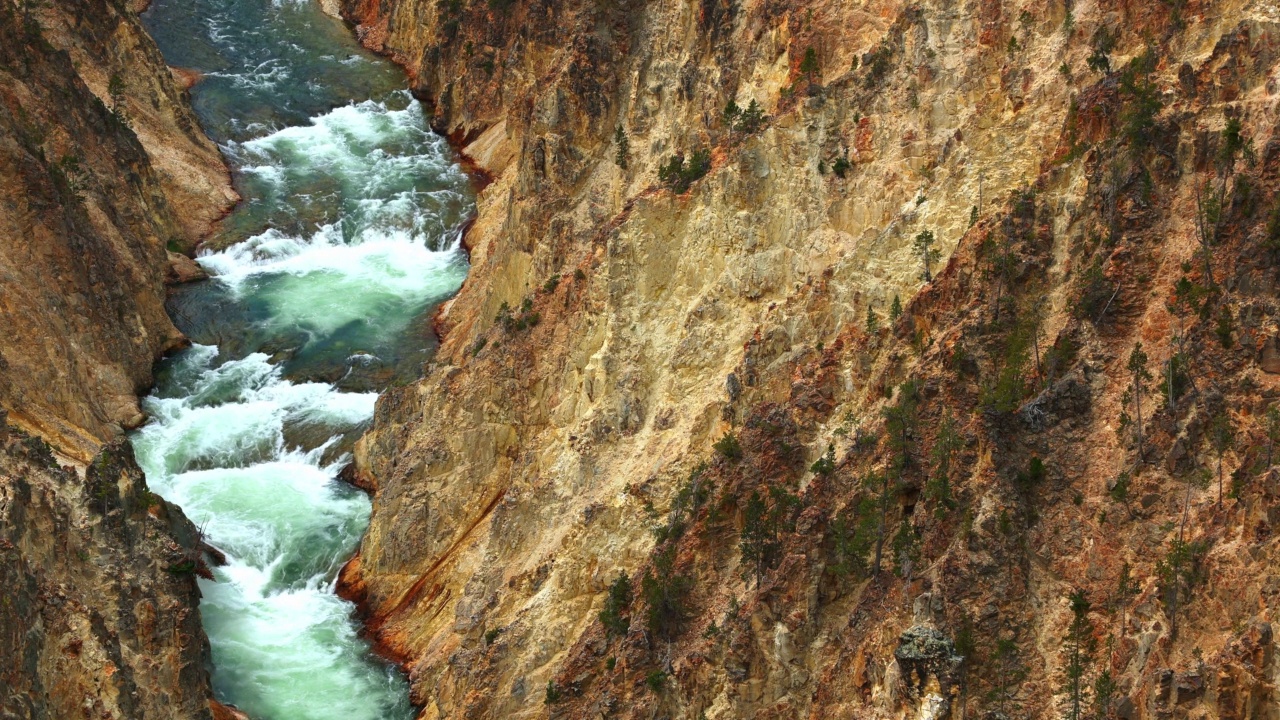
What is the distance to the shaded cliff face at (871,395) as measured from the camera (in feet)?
71.3

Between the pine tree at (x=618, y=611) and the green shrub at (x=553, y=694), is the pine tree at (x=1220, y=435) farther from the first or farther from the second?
the green shrub at (x=553, y=694)

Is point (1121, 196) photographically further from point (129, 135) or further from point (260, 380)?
point (129, 135)

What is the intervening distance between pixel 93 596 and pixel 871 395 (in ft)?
53.8

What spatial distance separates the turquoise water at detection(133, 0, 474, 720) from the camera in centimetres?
3819

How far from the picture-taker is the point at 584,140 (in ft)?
140

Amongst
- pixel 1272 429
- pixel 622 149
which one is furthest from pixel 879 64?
pixel 1272 429

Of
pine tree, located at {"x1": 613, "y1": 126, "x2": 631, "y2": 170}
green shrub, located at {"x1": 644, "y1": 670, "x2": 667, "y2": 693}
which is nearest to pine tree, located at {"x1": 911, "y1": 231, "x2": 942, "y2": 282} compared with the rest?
green shrub, located at {"x1": 644, "y1": 670, "x2": 667, "y2": 693}

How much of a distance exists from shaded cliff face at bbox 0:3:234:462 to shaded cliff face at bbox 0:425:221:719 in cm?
363

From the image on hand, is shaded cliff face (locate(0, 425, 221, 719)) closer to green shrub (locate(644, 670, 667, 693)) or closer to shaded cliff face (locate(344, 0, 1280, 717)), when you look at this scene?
shaded cliff face (locate(344, 0, 1280, 717))

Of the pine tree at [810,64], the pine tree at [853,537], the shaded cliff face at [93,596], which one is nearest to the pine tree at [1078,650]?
the pine tree at [853,537]

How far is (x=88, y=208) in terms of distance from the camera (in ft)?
162

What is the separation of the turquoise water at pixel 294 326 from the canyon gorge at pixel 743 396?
0.24 meters

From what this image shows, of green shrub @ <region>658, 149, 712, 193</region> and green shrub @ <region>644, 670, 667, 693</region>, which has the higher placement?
green shrub @ <region>658, 149, 712, 193</region>

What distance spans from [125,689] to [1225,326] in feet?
67.4
